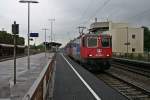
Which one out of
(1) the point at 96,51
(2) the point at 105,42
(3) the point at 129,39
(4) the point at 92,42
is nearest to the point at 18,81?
(1) the point at 96,51

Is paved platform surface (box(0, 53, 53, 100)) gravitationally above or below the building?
below

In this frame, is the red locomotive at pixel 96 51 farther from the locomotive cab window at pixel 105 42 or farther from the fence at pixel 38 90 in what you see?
the fence at pixel 38 90

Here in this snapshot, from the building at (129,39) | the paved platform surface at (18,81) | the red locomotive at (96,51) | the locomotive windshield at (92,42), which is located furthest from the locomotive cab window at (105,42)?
the building at (129,39)

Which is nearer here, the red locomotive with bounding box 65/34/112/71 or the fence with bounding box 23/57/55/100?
the fence with bounding box 23/57/55/100

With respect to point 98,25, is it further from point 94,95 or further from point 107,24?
point 94,95

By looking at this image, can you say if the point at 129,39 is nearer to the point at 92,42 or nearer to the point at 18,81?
the point at 92,42

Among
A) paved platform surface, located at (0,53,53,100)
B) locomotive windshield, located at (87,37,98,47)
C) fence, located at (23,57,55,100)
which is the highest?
locomotive windshield, located at (87,37,98,47)

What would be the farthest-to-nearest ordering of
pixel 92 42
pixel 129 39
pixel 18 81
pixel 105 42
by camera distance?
pixel 129 39, pixel 105 42, pixel 92 42, pixel 18 81

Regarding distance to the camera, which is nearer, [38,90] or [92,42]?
[38,90]

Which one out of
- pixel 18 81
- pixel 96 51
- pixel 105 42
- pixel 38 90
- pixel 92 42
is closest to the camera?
pixel 38 90

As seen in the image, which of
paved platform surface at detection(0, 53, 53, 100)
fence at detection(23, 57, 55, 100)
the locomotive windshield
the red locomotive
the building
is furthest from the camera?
the building

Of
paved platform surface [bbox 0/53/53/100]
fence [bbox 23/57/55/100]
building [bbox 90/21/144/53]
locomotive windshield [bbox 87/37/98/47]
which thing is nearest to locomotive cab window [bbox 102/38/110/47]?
locomotive windshield [bbox 87/37/98/47]

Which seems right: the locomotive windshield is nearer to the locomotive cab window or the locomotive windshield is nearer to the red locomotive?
the red locomotive

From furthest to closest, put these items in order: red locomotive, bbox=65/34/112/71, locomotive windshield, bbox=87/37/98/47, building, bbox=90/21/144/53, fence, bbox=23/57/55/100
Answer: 1. building, bbox=90/21/144/53
2. locomotive windshield, bbox=87/37/98/47
3. red locomotive, bbox=65/34/112/71
4. fence, bbox=23/57/55/100
